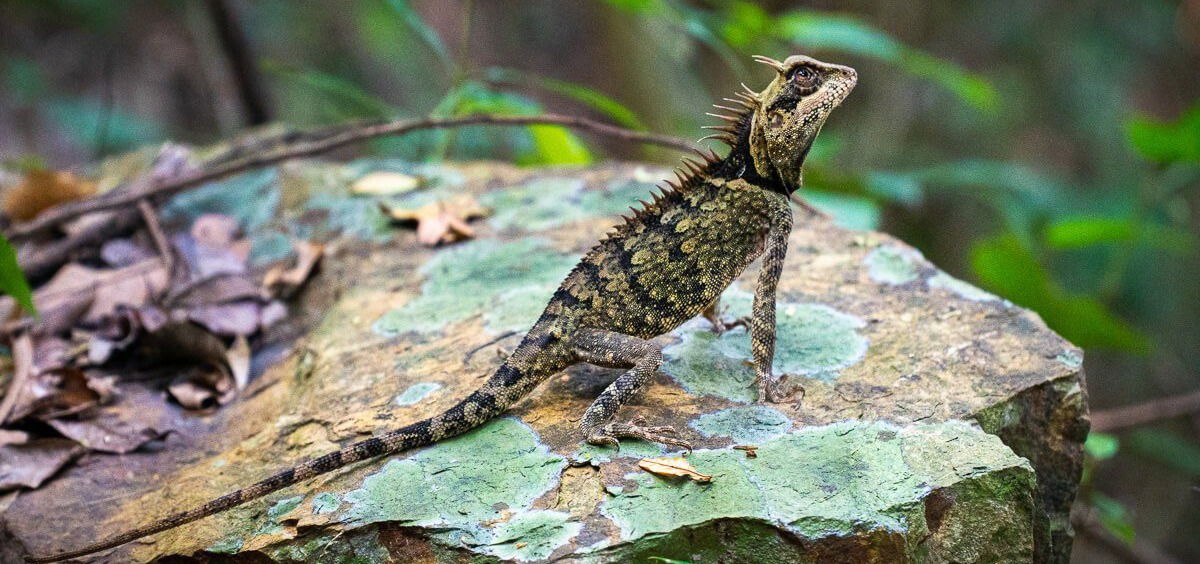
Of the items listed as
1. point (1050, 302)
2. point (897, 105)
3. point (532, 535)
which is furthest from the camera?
point (897, 105)

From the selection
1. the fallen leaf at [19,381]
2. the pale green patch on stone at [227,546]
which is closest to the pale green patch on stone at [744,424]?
the pale green patch on stone at [227,546]

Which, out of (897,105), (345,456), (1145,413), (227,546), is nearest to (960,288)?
(345,456)

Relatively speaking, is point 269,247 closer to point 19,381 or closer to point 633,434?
point 19,381

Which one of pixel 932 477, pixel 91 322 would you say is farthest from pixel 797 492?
pixel 91 322

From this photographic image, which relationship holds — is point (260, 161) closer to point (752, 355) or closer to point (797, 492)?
point (752, 355)

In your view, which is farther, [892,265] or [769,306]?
[892,265]

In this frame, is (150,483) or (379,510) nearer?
(379,510)

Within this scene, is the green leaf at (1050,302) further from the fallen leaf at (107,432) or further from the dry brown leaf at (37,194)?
the dry brown leaf at (37,194)
